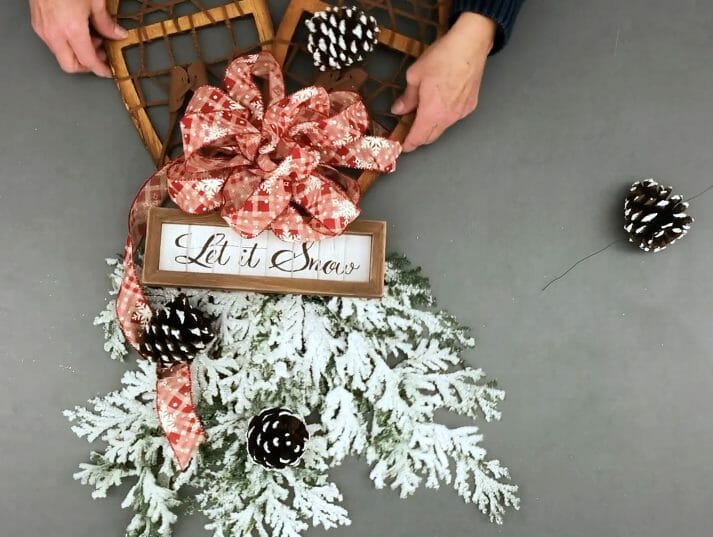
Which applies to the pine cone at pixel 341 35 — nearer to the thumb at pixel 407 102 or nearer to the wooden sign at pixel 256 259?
the thumb at pixel 407 102

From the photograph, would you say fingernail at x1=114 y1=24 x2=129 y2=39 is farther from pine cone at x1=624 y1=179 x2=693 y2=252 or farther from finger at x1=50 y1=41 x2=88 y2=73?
pine cone at x1=624 y1=179 x2=693 y2=252

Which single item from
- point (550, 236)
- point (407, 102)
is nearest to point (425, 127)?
point (407, 102)

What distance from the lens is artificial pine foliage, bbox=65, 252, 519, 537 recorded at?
0.92 meters

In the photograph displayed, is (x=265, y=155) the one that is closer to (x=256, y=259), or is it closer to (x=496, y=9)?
(x=256, y=259)

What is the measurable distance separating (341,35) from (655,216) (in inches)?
23.4

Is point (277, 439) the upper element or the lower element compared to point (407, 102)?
lower

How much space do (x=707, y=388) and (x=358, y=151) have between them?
2.47ft

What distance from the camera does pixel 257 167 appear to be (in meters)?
0.85

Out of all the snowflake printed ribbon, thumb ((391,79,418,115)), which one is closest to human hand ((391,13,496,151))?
thumb ((391,79,418,115))

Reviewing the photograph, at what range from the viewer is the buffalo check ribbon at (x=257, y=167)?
82 centimetres

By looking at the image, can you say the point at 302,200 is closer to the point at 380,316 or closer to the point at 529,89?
the point at 380,316

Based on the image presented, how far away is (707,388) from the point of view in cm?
103

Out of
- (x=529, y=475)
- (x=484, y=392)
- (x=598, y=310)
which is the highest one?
(x=598, y=310)

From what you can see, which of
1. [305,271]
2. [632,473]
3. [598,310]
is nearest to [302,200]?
[305,271]
